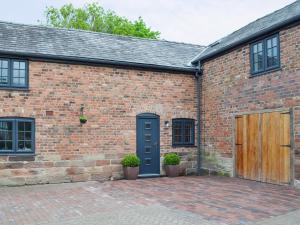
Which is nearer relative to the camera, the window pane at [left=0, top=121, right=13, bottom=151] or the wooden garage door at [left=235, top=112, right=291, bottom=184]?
the wooden garage door at [left=235, top=112, right=291, bottom=184]

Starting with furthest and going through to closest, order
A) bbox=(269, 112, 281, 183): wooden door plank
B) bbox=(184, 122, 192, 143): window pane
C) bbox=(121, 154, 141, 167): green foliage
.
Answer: bbox=(184, 122, 192, 143): window pane
bbox=(121, 154, 141, 167): green foliage
bbox=(269, 112, 281, 183): wooden door plank

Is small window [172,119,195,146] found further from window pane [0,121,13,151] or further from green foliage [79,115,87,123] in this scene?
window pane [0,121,13,151]

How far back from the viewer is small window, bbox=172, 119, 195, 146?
1313cm

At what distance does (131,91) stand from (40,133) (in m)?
3.51

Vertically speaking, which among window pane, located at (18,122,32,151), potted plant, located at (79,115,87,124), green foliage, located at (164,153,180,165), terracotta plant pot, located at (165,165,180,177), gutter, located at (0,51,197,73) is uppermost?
gutter, located at (0,51,197,73)

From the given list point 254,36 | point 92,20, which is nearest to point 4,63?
point 254,36

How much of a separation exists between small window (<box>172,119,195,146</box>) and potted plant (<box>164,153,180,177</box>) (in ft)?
1.94

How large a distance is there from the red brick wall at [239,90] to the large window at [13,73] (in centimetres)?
673

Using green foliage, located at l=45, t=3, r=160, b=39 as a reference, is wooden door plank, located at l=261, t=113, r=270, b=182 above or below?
below

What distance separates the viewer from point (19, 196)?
8812 millimetres

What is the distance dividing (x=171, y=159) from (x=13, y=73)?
618 centimetres

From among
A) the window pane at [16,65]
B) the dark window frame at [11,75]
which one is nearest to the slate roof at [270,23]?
the dark window frame at [11,75]

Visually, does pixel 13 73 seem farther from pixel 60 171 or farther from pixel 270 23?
pixel 270 23

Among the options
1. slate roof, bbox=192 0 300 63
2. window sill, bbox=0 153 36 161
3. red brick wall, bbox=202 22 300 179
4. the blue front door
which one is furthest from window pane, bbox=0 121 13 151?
slate roof, bbox=192 0 300 63
